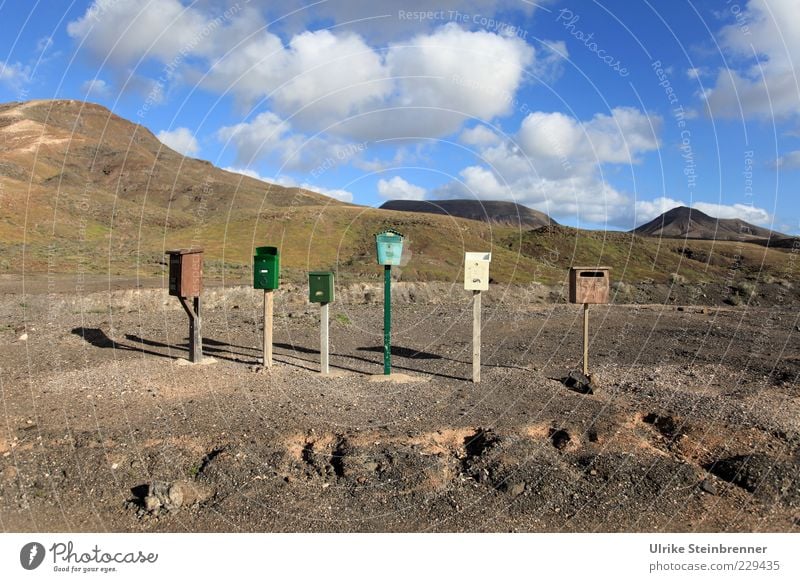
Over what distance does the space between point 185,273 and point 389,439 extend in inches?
218

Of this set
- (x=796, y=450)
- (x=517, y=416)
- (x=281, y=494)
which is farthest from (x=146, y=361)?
(x=796, y=450)

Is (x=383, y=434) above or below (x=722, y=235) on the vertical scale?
below

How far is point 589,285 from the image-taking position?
11.1 metres

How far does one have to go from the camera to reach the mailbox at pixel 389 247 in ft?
33.3

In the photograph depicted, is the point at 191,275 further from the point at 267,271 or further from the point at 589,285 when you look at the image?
the point at 589,285

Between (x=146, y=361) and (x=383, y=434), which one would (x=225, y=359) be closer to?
(x=146, y=361)

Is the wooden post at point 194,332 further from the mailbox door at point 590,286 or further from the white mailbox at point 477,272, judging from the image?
the mailbox door at point 590,286

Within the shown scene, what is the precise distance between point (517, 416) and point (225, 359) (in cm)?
614

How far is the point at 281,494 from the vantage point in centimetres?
606

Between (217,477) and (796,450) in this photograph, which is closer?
(217,477)

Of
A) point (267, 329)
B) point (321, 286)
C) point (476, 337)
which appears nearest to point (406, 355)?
point (476, 337)

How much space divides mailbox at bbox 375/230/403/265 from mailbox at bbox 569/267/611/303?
3402 millimetres

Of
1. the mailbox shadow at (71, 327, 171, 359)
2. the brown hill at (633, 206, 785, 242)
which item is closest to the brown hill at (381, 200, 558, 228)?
the brown hill at (633, 206, 785, 242)
